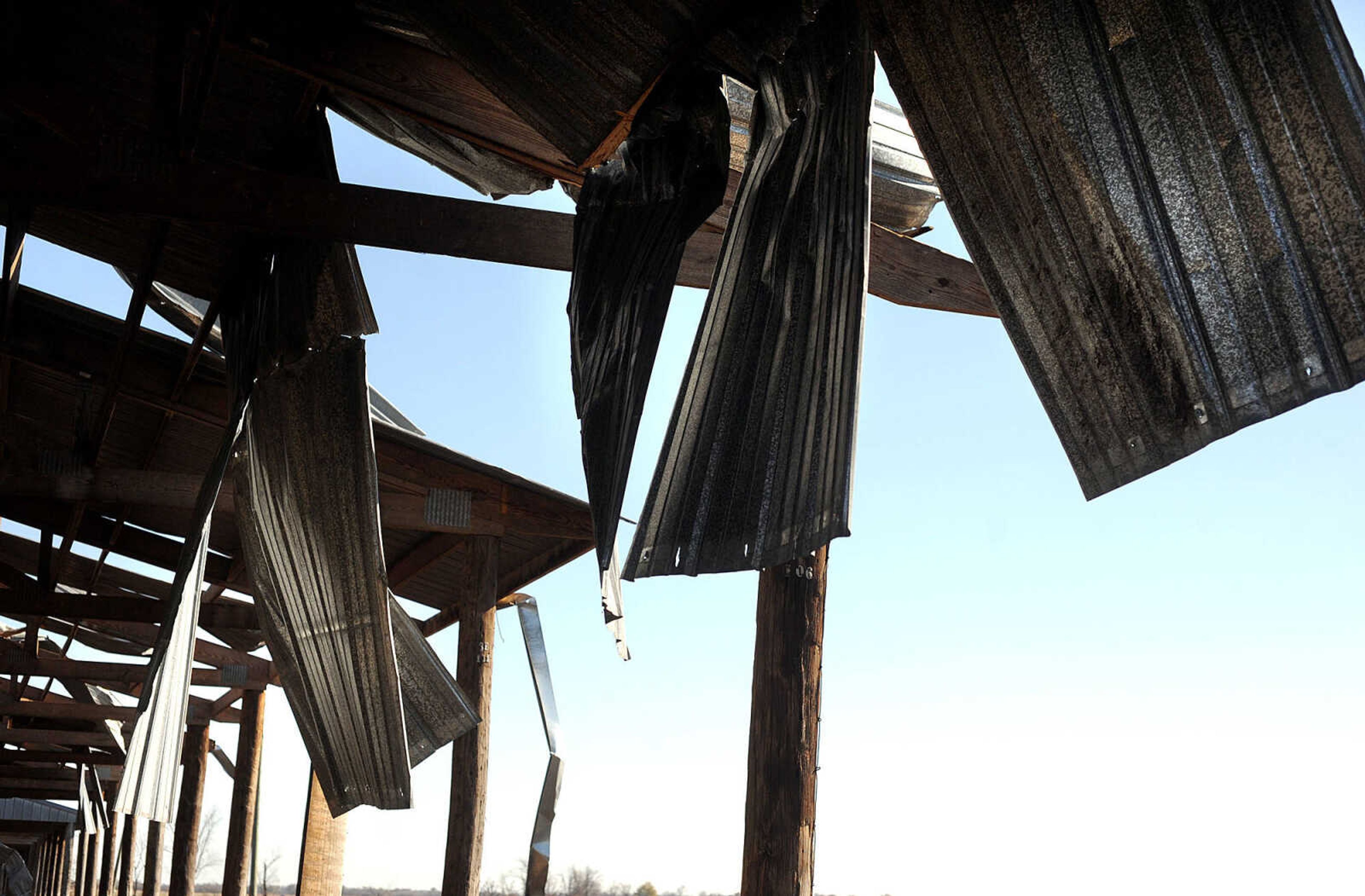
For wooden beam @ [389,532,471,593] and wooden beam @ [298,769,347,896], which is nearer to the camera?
wooden beam @ [298,769,347,896]

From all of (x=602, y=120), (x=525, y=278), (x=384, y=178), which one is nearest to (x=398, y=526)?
(x=384, y=178)

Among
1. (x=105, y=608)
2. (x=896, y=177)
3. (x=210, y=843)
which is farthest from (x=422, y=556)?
(x=210, y=843)

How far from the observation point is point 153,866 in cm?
1480

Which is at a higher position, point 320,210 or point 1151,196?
point 320,210

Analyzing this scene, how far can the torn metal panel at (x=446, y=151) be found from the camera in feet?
15.6

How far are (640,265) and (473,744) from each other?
473 cm

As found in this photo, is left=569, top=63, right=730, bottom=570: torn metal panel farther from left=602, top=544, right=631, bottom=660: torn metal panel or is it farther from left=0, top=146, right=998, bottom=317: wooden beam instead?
left=0, top=146, right=998, bottom=317: wooden beam

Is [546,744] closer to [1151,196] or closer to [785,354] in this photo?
[785,354]

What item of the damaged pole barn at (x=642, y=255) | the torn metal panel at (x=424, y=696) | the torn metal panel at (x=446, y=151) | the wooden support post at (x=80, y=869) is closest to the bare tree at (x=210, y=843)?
the wooden support post at (x=80, y=869)

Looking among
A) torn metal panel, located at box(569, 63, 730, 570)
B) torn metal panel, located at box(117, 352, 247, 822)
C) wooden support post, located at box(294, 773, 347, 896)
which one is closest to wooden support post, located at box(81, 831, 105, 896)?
wooden support post, located at box(294, 773, 347, 896)

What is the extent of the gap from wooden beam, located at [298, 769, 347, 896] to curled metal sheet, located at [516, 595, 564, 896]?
1.93 meters

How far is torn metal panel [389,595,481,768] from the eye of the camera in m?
5.31

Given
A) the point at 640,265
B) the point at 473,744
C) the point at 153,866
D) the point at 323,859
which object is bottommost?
the point at 153,866

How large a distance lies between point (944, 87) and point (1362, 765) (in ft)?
314
